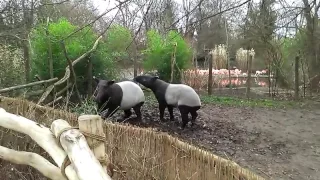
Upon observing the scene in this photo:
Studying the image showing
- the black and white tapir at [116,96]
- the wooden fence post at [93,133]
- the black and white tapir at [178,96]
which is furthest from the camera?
the black and white tapir at [178,96]

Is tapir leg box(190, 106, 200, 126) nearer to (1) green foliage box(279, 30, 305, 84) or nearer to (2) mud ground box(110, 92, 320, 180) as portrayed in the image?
(2) mud ground box(110, 92, 320, 180)

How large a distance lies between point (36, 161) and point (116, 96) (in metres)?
4.17

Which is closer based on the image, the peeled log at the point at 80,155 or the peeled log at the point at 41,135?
the peeled log at the point at 80,155

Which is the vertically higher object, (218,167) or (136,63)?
(136,63)

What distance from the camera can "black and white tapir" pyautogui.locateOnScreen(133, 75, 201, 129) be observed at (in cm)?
647

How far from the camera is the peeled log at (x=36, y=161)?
2.08 m

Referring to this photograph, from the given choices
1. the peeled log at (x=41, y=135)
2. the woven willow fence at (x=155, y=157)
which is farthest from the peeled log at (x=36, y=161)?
the woven willow fence at (x=155, y=157)

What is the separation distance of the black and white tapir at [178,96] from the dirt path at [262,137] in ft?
1.02

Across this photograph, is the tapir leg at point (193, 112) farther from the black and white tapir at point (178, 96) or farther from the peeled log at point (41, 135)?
the peeled log at point (41, 135)

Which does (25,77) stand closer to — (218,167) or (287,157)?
(287,157)

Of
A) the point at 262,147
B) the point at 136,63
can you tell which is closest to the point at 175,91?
the point at 262,147

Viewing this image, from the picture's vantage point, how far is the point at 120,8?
3.62 meters

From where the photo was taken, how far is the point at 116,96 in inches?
255

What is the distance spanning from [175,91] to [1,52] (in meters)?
3.44
